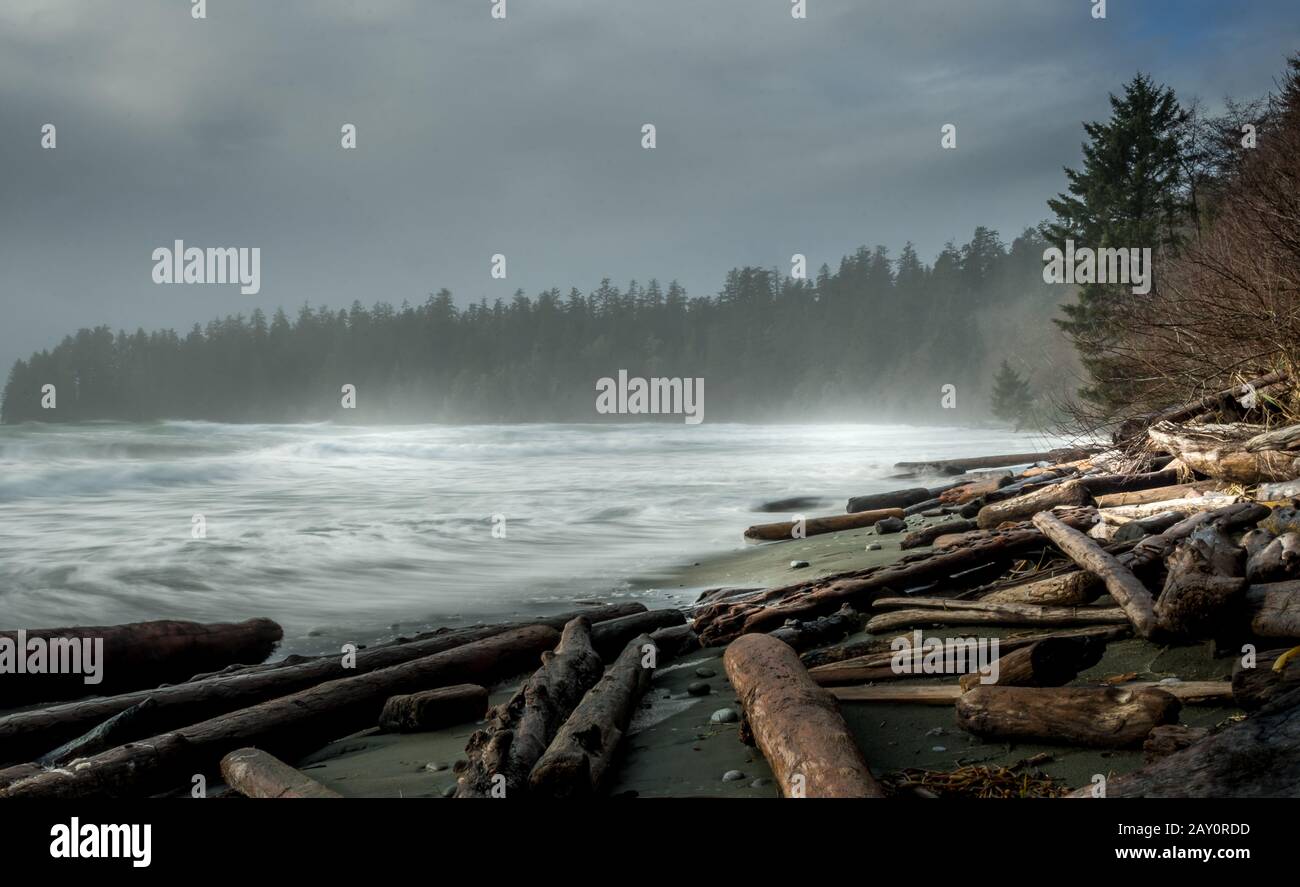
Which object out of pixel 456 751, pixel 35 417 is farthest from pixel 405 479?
pixel 35 417

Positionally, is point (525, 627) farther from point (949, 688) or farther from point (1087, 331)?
point (1087, 331)

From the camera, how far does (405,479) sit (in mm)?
31906

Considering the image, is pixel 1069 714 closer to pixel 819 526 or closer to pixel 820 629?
pixel 820 629

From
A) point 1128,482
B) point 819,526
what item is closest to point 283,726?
point 1128,482

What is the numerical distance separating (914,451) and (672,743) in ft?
119

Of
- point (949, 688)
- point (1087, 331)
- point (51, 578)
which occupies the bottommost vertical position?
point (51, 578)

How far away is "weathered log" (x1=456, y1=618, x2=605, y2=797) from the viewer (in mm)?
3771

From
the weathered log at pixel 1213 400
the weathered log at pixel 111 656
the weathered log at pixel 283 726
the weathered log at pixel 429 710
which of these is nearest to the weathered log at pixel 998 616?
the weathered log at pixel 283 726

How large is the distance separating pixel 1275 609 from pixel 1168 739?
5.82 feet

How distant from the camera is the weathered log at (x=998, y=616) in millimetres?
5734

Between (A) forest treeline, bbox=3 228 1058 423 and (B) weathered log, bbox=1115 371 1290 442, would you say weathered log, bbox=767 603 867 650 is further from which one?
(A) forest treeline, bbox=3 228 1058 423

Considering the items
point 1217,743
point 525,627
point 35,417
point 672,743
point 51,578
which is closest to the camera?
point 1217,743

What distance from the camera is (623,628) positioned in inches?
280

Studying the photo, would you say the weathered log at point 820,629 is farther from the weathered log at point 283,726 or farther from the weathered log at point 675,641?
the weathered log at point 283,726
